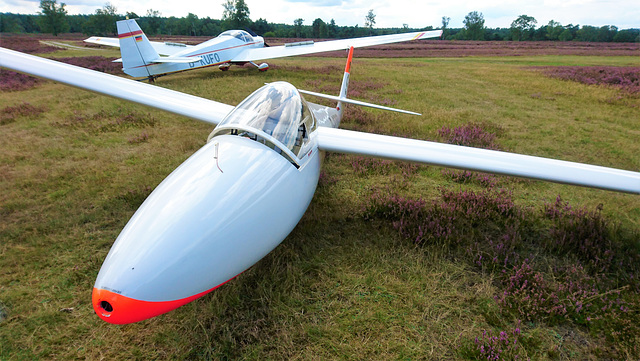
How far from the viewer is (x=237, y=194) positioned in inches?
96.0

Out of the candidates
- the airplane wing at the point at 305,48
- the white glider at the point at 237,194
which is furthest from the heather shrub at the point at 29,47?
the white glider at the point at 237,194

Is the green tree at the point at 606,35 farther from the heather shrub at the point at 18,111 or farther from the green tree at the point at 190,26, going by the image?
the green tree at the point at 190,26

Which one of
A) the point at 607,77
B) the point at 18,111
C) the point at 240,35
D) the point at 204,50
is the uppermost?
the point at 240,35

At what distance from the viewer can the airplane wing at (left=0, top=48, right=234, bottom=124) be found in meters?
4.93

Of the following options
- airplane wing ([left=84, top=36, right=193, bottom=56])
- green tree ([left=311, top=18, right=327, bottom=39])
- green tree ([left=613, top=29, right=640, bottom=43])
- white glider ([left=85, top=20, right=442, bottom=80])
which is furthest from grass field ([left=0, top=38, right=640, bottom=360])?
green tree ([left=613, top=29, right=640, bottom=43])

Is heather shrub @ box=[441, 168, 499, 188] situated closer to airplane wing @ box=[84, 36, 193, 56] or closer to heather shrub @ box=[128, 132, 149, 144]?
heather shrub @ box=[128, 132, 149, 144]

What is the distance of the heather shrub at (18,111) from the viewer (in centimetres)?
809

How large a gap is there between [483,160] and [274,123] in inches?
105

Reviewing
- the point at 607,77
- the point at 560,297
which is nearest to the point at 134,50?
the point at 560,297

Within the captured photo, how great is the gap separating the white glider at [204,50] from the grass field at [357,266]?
700cm

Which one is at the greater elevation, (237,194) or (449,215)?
(237,194)

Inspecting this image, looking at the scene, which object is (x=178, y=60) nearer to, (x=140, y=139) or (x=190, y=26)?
(x=140, y=139)

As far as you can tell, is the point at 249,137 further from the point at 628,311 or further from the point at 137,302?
the point at 628,311

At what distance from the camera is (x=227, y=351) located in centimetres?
247
